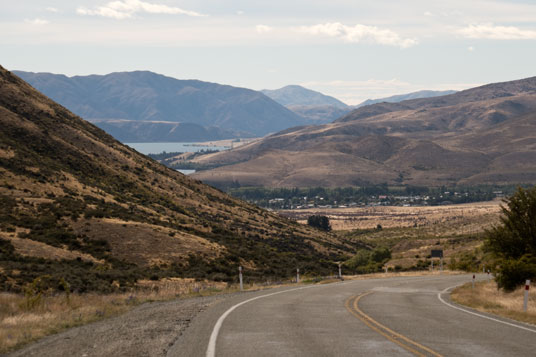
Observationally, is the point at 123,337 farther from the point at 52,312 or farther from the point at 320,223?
the point at 320,223

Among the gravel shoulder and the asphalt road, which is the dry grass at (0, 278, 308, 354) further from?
the asphalt road

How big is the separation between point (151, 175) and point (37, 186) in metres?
29.3

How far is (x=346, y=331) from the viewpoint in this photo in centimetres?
1381

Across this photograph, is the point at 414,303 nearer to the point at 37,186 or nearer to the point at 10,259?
the point at 10,259

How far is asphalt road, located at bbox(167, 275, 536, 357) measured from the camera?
11344 mm

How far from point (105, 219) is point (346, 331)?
124 feet

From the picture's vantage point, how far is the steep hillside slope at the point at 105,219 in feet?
119

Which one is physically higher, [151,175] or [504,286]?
[151,175]

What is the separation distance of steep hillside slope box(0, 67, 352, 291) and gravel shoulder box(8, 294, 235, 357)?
9.66 metres

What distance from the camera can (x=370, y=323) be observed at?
50.5 feet

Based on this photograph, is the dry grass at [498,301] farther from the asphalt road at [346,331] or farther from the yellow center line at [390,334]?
the yellow center line at [390,334]

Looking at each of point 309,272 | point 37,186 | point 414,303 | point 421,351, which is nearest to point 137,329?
point 421,351

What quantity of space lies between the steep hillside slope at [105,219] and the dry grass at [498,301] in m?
15.3

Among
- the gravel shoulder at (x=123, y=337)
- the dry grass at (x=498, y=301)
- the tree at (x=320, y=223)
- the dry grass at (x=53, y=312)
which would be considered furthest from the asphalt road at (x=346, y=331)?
the tree at (x=320, y=223)
